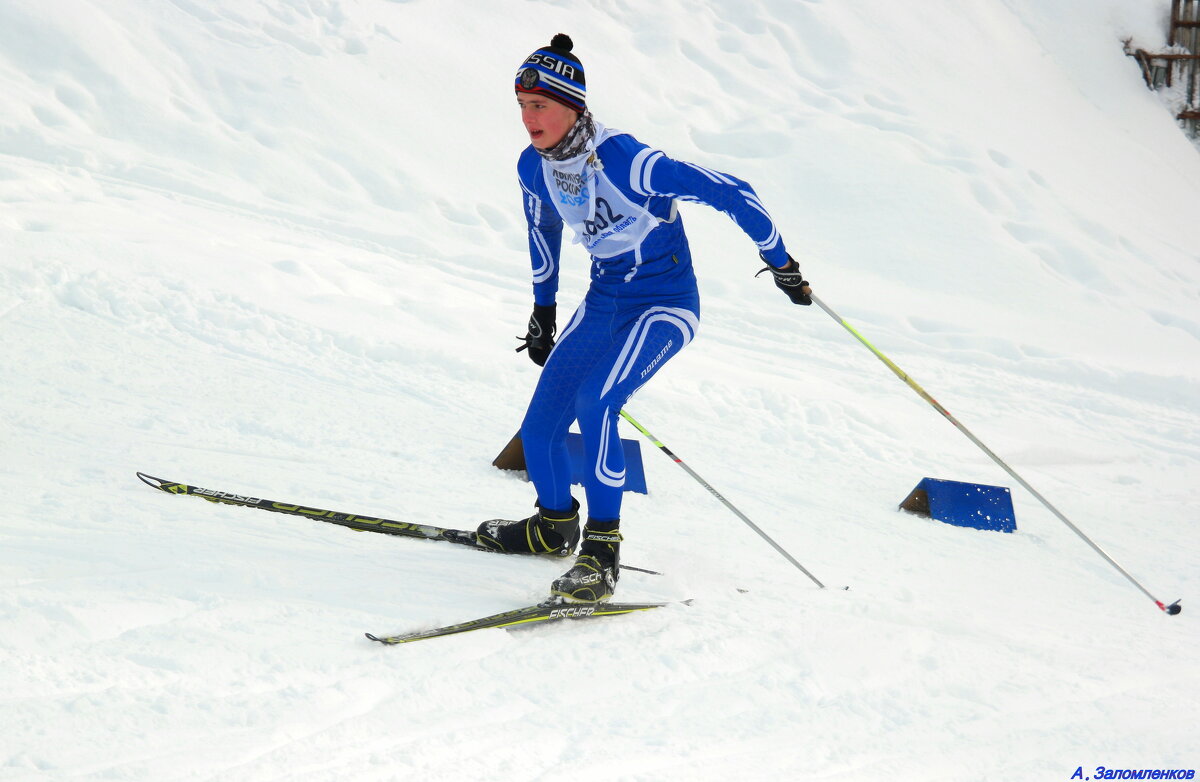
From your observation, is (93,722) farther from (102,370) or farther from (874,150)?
(874,150)

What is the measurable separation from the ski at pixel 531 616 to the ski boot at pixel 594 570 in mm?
32

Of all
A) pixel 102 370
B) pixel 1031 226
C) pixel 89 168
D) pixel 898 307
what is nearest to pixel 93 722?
pixel 102 370

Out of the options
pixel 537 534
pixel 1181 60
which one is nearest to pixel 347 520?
pixel 537 534

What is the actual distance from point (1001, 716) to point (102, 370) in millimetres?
4368

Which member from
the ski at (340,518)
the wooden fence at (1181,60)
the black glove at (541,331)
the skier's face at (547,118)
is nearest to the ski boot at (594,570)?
the ski at (340,518)

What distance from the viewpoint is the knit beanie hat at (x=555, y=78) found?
3.33 m

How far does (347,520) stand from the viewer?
394 centimetres

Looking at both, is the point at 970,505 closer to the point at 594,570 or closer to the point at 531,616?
the point at 594,570

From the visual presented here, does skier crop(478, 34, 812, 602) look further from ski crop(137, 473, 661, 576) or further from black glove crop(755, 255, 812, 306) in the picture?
ski crop(137, 473, 661, 576)

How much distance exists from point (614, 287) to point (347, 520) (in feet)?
4.53

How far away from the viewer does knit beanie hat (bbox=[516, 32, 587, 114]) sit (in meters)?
3.33

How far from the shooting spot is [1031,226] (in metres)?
10.6

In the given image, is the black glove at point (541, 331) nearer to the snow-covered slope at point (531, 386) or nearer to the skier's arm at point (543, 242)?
the skier's arm at point (543, 242)

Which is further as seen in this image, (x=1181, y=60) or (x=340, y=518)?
(x=1181, y=60)
